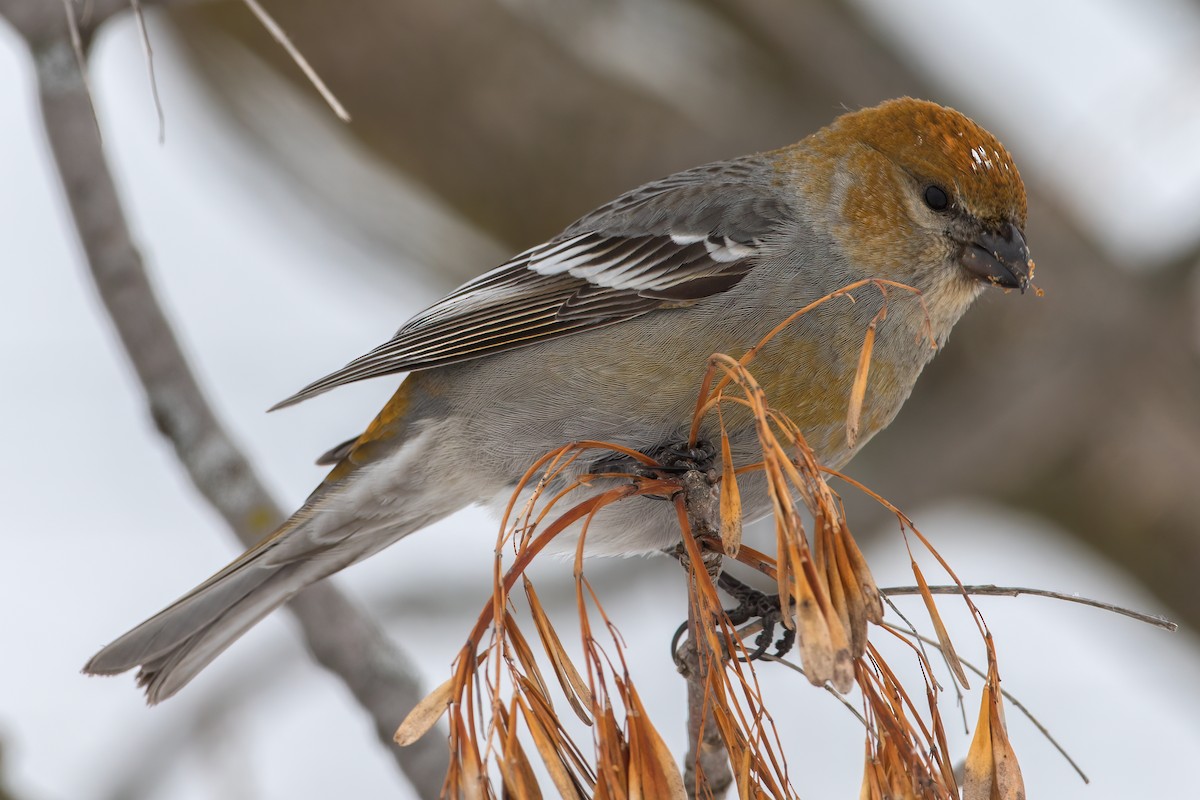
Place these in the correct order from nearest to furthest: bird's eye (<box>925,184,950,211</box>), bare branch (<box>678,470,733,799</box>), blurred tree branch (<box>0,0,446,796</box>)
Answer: bare branch (<box>678,470,733,799</box>) < blurred tree branch (<box>0,0,446,796</box>) < bird's eye (<box>925,184,950,211</box>)

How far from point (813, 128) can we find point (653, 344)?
3203 mm

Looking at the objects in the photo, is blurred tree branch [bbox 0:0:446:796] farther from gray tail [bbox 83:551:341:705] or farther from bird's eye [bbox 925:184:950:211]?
bird's eye [bbox 925:184:950:211]

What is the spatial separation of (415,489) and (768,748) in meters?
2.04

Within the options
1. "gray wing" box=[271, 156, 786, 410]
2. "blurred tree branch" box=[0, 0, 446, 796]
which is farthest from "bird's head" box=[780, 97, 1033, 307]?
"blurred tree branch" box=[0, 0, 446, 796]

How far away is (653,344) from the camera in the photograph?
339 cm

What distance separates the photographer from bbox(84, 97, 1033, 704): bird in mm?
3283

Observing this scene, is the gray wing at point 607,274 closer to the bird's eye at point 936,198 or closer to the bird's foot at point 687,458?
the bird's eye at point 936,198

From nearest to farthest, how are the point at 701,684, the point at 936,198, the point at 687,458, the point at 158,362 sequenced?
the point at 701,684 < the point at 687,458 < the point at 158,362 < the point at 936,198

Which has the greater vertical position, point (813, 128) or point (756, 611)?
point (813, 128)

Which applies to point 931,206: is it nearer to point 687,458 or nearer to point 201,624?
point 687,458

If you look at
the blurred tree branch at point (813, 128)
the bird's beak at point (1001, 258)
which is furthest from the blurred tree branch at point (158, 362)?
the blurred tree branch at point (813, 128)

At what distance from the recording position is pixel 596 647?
1951mm

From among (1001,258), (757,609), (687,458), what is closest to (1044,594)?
(687,458)

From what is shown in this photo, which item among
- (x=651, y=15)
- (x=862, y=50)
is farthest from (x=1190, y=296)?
(x=651, y=15)
